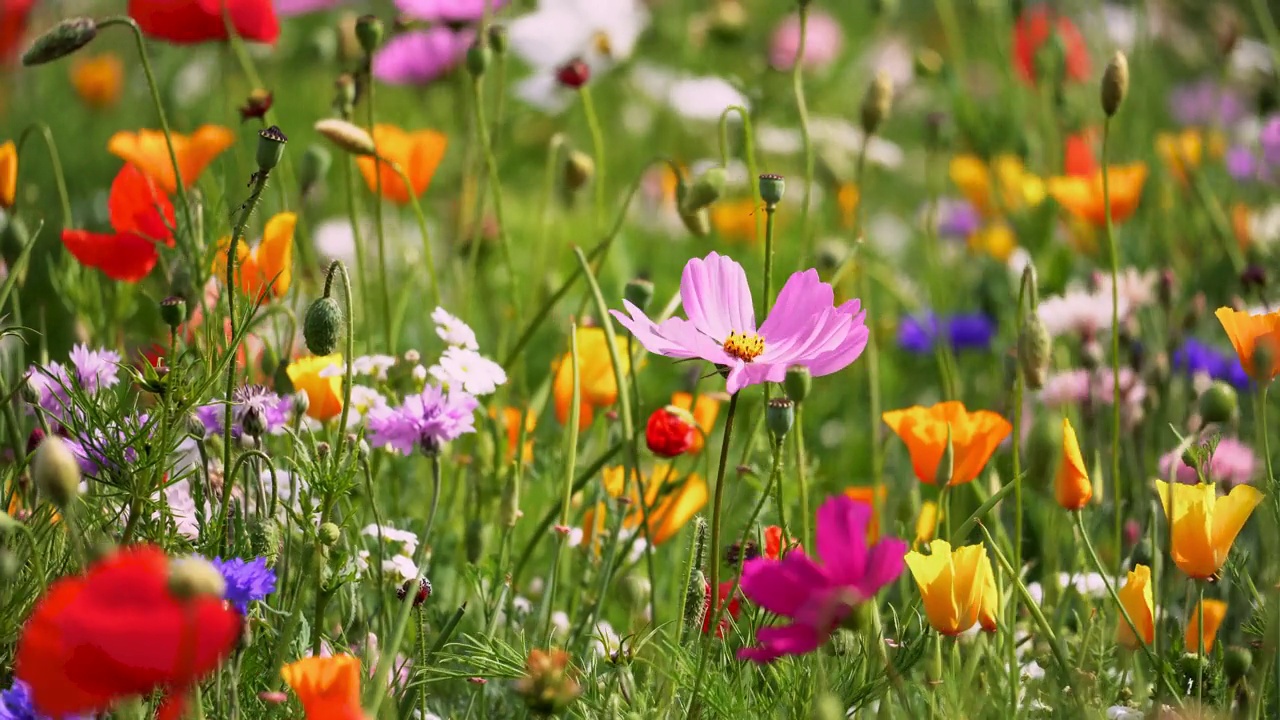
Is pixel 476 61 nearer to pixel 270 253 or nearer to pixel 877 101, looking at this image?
pixel 270 253

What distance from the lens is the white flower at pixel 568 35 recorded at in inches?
93.6

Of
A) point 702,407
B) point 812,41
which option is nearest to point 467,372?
point 702,407

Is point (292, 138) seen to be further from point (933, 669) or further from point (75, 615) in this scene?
point (75, 615)

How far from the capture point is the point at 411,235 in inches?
106

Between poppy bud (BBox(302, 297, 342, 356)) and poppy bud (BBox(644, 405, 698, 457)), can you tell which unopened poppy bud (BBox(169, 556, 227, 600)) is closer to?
poppy bud (BBox(302, 297, 342, 356))

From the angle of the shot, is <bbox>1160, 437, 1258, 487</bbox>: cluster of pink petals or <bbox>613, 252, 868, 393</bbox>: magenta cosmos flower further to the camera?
<bbox>1160, 437, 1258, 487</bbox>: cluster of pink petals

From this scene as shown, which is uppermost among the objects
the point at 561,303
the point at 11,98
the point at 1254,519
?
the point at 11,98

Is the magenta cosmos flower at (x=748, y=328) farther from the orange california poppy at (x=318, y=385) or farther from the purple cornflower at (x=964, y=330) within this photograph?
the purple cornflower at (x=964, y=330)

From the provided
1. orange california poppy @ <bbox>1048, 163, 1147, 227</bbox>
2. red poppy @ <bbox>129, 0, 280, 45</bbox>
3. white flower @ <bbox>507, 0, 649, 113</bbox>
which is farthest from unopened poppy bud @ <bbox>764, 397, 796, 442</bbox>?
white flower @ <bbox>507, 0, 649, 113</bbox>

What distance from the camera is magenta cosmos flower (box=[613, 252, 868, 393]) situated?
996mm

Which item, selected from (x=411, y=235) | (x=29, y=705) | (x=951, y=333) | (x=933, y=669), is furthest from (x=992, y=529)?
(x=411, y=235)

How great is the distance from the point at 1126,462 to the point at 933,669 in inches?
28.8

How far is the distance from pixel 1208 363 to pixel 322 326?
1.29 metres

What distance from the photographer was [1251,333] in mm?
1096
